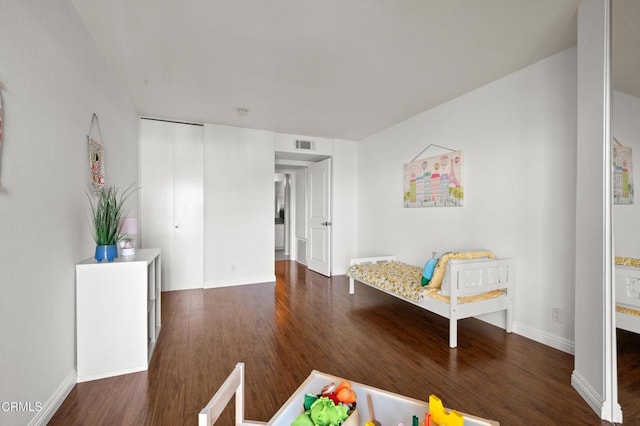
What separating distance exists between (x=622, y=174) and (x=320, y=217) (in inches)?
168

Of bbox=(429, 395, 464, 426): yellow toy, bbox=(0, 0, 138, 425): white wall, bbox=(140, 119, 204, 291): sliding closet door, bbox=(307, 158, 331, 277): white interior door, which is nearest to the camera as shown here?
bbox=(429, 395, 464, 426): yellow toy

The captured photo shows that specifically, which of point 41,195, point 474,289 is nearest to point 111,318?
point 41,195

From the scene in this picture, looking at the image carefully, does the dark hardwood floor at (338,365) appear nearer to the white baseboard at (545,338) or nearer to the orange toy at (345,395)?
the white baseboard at (545,338)

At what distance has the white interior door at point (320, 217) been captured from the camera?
5.21 m

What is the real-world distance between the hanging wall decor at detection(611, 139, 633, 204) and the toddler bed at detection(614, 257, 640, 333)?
0.35m

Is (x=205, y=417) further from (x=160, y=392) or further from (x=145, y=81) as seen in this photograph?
(x=145, y=81)

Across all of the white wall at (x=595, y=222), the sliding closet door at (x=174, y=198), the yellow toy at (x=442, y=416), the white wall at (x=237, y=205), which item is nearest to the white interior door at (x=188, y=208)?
the sliding closet door at (x=174, y=198)

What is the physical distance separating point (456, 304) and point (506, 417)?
0.92 m

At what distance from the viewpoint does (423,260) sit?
3725mm

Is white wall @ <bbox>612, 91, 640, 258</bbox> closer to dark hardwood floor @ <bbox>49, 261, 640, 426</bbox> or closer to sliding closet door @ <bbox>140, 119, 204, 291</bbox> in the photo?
dark hardwood floor @ <bbox>49, 261, 640, 426</bbox>

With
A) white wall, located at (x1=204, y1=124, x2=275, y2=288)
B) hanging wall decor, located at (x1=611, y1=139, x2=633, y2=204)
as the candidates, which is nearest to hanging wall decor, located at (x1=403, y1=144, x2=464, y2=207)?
hanging wall decor, located at (x1=611, y1=139, x2=633, y2=204)

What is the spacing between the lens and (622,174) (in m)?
1.58

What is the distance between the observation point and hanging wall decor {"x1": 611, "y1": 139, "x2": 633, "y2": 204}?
5.16 ft

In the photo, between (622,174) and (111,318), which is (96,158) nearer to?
(111,318)
